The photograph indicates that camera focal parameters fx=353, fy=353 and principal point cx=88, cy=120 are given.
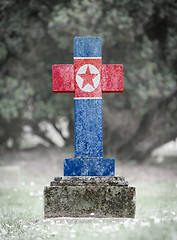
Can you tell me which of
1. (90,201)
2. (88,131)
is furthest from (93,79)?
(90,201)

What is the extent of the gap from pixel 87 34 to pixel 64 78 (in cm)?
481

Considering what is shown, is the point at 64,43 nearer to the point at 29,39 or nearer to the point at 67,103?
the point at 29,39

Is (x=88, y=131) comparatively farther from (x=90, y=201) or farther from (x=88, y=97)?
(x=90, y=201)

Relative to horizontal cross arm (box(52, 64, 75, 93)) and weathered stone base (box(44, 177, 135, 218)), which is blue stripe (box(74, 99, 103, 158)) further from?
weathered stone base (box(44, 177, 135, 218))

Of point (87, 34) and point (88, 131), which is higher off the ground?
point (87, 34)

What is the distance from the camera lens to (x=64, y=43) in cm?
991

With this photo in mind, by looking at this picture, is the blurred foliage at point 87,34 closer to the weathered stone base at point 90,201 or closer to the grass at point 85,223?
the grass at point 85,223

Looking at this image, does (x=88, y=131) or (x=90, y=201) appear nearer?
(x=90, y=201)

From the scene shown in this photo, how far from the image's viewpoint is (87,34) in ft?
31.3

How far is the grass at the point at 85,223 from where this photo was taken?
3498 mm

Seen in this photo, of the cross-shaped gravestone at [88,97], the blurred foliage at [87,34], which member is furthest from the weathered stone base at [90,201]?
the blurred foliage at [87,34]

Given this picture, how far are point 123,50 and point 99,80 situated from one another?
5777 millimetres

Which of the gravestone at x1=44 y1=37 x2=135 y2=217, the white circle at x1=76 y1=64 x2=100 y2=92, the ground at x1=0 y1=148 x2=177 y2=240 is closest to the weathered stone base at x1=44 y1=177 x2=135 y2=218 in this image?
the gravestone at x1=44 y1=37 x2=135 y2=217

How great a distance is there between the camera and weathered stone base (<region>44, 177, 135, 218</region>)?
14.9ft
